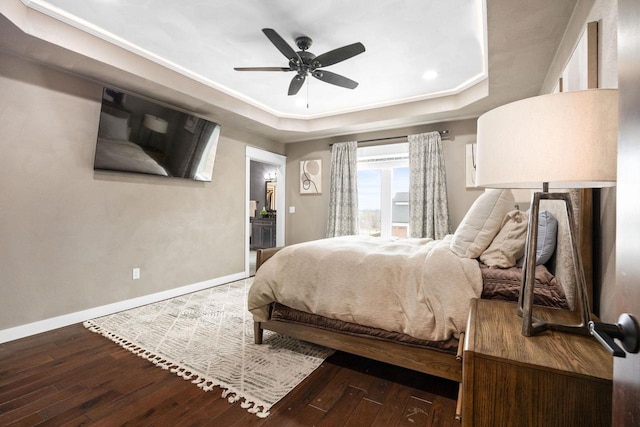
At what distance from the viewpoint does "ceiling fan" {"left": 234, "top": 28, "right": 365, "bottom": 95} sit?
7.47ft

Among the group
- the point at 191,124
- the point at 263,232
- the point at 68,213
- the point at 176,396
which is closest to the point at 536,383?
the point at 176,396

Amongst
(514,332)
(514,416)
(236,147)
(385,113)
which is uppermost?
(385,113)

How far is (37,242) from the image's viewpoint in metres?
2.63

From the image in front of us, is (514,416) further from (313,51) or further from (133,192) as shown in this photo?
(133,192)

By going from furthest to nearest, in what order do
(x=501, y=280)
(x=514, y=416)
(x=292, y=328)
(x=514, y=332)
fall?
(x=292, y=328) → (x=501, y=280) → (x=514, y=332) → (x=514, y=416)

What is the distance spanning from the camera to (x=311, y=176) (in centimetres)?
535

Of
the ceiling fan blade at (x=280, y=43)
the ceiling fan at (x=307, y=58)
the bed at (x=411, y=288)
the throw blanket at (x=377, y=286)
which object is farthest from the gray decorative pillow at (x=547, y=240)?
the ceiling fan blade at (x=280, y=43)

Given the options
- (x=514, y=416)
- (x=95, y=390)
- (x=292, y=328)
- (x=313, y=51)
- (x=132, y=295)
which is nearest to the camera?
(x=514, y=416)

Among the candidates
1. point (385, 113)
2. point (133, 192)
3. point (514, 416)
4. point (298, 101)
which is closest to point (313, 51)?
point (298, 101)

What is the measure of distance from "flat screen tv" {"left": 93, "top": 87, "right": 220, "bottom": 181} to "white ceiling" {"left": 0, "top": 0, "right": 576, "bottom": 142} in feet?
1.46

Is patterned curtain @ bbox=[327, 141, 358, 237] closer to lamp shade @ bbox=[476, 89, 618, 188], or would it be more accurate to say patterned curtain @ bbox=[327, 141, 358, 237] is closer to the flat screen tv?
the flat screen tv

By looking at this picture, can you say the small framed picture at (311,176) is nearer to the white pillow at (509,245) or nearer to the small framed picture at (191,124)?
the small framed picture at (191,124)

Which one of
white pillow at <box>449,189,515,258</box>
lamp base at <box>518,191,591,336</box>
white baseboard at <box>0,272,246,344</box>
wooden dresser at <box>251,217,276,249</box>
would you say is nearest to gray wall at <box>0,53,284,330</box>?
white baseboard at <box>0,272,246,344</box>

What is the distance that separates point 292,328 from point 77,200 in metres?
2.45
